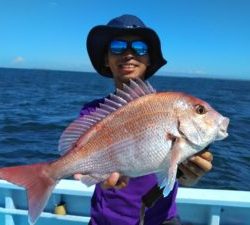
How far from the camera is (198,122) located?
91.7 inches

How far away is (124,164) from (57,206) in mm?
2113

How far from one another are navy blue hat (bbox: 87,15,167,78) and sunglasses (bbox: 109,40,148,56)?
72 millimetres

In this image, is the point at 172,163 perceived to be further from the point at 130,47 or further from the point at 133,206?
the point at 130,47

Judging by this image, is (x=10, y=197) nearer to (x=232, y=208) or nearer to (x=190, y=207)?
(x=190, y=207)

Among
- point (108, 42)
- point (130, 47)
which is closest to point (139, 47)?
point (130, 47)

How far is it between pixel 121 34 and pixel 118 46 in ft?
0.33

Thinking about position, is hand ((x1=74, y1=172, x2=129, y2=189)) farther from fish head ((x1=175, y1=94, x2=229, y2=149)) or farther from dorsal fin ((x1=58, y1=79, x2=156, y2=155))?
fish head ((x1=175, y1=94, x2=229, y2=149))

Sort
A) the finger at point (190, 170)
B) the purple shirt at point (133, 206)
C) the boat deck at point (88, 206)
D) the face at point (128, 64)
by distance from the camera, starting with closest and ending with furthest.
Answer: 1. the finger at point (190, 170)
2. the purple shirt at point (133, 206)
3. the face at point (128, 64)
4. the boat deck at point (88, 206)

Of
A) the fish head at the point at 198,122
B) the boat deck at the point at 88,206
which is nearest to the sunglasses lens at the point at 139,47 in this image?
the fish head at the point at 198,122

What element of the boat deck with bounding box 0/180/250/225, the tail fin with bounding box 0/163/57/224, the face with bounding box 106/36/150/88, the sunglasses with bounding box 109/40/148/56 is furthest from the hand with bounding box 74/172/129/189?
the boat deck with bounding box 0/180/250/225

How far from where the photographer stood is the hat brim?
3139 mm

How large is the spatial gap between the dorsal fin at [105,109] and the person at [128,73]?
215 millimetres

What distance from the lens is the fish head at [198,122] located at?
89.9 inches

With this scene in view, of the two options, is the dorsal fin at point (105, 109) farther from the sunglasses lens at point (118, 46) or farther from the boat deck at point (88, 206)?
the boat deck at point (88, 206)
